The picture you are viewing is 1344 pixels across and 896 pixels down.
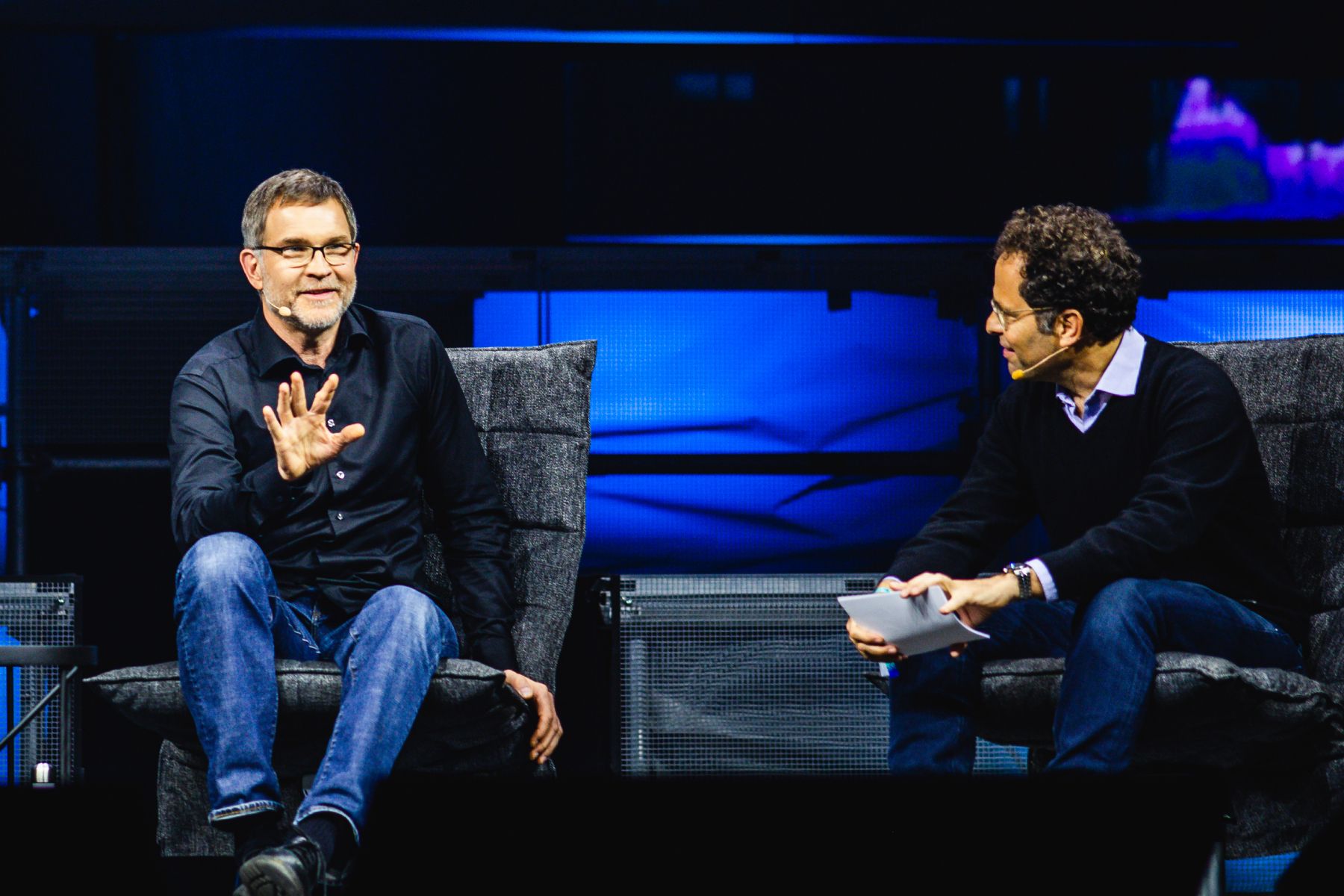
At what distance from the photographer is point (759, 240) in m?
3.67

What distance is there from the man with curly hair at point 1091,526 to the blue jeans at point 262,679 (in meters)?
0.66

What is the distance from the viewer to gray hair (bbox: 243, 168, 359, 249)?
2.57 metres

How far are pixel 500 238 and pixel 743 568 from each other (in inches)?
38.5

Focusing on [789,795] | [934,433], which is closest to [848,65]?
[934,433]

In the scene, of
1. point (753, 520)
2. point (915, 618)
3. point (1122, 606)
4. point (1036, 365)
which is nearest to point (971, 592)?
point (915, 618)

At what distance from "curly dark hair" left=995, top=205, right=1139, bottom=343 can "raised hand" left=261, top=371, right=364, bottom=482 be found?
42.3 inches

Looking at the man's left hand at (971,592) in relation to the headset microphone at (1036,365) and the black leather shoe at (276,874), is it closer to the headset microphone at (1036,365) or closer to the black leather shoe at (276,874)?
the headset microphone at (1036,365)

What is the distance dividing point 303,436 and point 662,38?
71.3 inches

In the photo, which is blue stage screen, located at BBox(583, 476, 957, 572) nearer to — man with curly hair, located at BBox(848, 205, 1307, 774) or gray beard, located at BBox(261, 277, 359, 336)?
man with curly hair, located at BBox(848, 205, 1307, 774)

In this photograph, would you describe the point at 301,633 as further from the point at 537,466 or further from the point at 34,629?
the point at 34,629

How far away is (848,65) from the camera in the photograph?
3680 millimetres

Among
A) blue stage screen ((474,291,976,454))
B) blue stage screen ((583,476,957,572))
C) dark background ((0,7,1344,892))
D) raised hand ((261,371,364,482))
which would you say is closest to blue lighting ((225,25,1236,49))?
dark background ((0,7,1344,892))

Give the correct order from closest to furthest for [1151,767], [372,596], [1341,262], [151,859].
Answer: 1. [151,859]
2. [372,596]
3. [1151,767]
4. [1341,262]

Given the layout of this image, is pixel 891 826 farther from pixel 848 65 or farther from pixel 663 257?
pixel 848 65
